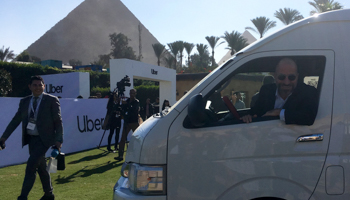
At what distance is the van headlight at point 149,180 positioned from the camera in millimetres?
2691

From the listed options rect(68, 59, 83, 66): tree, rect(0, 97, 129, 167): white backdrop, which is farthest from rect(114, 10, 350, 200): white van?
rect(68, 59, 83, 66): tree

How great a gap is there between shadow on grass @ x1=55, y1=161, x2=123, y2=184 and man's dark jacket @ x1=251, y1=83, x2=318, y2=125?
16.6 feet

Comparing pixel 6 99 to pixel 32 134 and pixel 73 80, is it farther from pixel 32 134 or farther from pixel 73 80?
pixel 73 80

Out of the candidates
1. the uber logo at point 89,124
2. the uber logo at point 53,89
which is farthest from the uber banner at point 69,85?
the uber logo at point 89,124

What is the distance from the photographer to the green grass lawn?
5.75m

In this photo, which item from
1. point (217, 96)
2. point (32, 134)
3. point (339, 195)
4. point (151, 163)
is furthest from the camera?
point (32, 134)

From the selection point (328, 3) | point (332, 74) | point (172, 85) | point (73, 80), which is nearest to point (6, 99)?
point (332, 74)

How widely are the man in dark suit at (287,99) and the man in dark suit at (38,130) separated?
3.13 metres

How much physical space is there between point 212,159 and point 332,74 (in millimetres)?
1264

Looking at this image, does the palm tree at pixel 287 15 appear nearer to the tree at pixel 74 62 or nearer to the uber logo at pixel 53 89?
the uber logo at pixel 53 89

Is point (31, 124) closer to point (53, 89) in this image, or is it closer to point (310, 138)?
point (310, 138)

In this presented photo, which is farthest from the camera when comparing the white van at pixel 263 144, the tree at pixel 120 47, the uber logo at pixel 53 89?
the tree at pixel 120 47

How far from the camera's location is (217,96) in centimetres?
309

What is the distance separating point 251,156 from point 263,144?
14 cm
